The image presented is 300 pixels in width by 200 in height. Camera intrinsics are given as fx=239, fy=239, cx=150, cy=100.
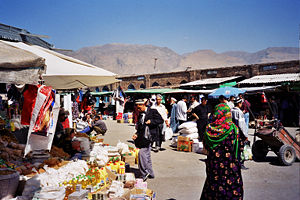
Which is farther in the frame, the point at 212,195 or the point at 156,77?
the point at 156,77

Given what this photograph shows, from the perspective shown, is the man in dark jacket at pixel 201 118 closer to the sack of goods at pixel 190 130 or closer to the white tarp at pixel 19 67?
the sack of goods at pixel 190 130

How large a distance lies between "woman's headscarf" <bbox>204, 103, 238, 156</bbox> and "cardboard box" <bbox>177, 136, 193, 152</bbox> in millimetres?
4938

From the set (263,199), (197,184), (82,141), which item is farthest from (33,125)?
(263,199)

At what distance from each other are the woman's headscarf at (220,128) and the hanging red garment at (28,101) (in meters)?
2.48

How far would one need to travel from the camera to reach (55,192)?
3654mm

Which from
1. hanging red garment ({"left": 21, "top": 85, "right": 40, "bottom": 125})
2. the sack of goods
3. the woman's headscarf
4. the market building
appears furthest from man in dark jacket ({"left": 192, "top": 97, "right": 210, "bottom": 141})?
the market building

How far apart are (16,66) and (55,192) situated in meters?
2.08

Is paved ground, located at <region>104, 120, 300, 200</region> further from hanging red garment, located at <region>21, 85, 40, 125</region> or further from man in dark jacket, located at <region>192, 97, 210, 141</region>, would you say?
hanging red garment, located at <region>21, 85, 40, 125</region>

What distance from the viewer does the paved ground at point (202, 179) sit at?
4.57 meters

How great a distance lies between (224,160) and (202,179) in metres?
2.27

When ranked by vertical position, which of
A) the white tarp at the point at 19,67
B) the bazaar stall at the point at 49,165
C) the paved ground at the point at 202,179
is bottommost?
the paved ground at the point at 202,179

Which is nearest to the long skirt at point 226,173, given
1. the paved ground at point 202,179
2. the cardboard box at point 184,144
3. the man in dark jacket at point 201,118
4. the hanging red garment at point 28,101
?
the paved ground at point 202,179

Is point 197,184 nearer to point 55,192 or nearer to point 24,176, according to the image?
point 55,192

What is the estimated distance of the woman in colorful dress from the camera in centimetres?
341
